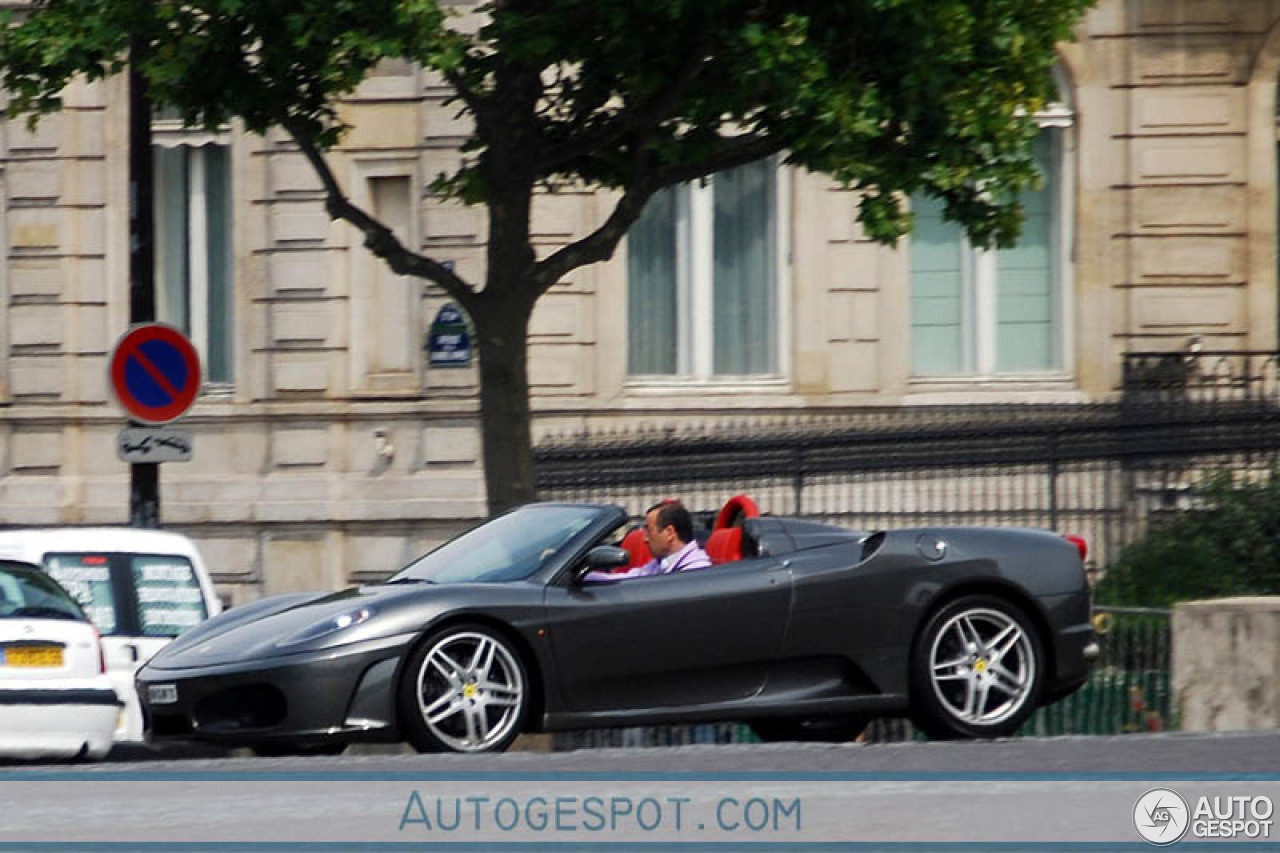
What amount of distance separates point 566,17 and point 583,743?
14.7ft

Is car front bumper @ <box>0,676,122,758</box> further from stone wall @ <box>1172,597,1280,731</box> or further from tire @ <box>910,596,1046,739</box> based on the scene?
stone wall @ <box>1172,597,1280,731</box>

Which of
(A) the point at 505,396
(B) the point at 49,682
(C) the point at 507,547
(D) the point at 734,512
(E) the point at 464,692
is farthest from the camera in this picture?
(A) the point at 505,396

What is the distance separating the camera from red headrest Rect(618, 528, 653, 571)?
12875 millimetres

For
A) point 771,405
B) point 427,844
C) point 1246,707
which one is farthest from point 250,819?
point 771,405

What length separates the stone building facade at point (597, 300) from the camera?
2345 cm

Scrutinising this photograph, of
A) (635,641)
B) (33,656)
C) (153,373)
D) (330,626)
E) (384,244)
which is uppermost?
(384,244)

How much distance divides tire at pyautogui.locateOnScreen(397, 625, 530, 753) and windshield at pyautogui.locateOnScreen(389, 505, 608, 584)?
1.65 feet

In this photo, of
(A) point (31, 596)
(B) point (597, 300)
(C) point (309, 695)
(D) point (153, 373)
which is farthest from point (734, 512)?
(B) point (597, 300)

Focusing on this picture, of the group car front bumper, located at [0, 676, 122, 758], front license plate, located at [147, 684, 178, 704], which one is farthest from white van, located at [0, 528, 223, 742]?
front license plate, located at [147, 684, 178, 704]

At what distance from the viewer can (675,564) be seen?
12.2m

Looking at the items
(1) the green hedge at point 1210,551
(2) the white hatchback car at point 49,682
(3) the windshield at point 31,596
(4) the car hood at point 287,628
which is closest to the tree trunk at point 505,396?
(3) the windshield at point 31,596

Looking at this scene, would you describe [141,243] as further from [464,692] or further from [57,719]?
[464,692]

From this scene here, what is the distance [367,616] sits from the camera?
1134 cm

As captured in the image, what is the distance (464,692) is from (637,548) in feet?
5.72
